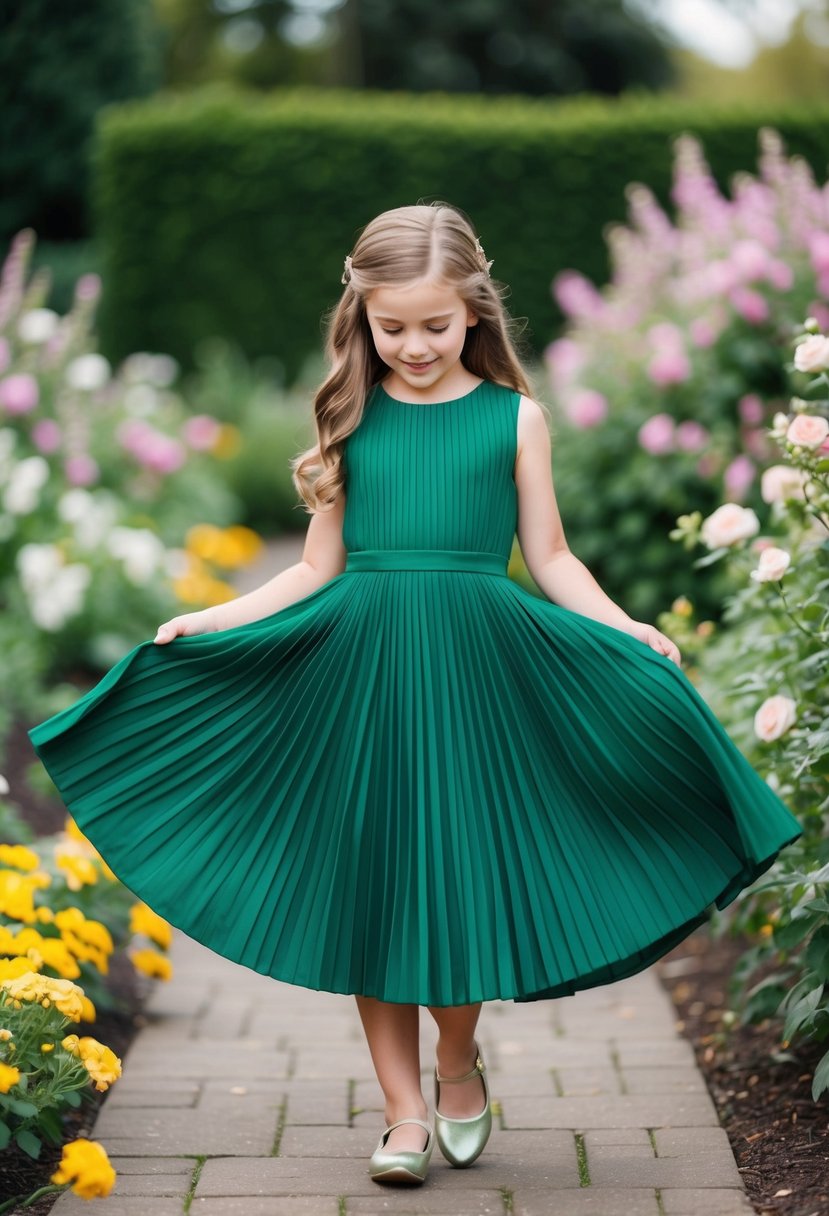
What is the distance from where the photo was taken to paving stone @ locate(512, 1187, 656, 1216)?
232cm

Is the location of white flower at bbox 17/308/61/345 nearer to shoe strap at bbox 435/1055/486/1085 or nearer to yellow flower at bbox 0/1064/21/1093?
shoe strap at bbox 435/1055/486/1085

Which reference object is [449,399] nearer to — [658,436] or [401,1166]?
[401,1166]

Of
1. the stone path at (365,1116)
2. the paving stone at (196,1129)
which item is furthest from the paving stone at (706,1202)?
the paving stone at (196,1129)

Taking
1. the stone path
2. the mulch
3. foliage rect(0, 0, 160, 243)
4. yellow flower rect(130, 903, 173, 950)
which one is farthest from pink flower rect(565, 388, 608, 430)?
foliage rect(0, 0, 160, 243)

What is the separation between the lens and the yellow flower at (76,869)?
3.08m

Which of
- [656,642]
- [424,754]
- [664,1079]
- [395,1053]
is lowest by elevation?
[664,1079]

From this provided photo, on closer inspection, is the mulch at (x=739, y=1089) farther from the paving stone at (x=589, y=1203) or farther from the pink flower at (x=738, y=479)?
the pink flower at (x=738, y=479)

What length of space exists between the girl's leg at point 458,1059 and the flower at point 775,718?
2.35 ft

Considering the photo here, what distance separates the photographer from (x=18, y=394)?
626 centimetres

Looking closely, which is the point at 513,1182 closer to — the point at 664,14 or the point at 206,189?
the point at 206,189

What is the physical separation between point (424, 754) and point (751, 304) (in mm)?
3560

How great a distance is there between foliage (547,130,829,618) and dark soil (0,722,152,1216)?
91.9 inches

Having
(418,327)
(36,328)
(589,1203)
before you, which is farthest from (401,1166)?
(36,328)

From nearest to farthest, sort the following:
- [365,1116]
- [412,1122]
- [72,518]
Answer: [412,1122]
[365,1116]
[72,518]
